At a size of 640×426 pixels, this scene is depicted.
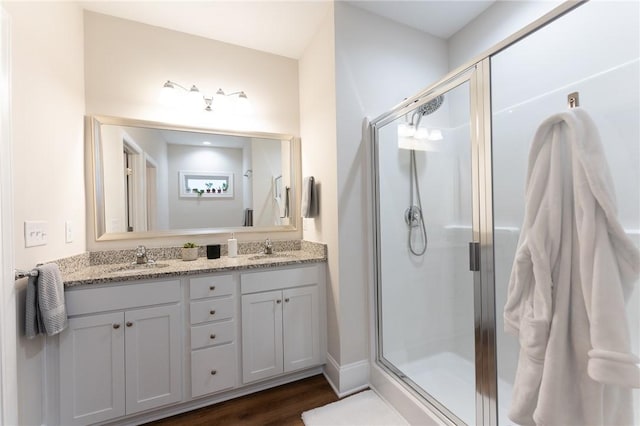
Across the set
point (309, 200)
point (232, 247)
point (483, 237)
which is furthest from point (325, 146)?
point (483, 237)

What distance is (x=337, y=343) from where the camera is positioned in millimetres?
1870

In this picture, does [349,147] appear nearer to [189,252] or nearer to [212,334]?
[189,252]

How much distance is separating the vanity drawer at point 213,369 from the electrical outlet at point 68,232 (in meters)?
1.04

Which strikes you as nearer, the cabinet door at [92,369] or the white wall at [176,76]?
the cabinet door at [92,369]

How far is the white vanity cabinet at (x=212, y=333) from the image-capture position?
5.42ft

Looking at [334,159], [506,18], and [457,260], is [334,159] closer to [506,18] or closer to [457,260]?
[457,260]

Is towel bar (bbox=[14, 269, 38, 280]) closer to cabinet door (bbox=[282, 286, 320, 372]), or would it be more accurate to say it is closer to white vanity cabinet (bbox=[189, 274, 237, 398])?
white vanity cabinet (bbox=[189, 274, 237, 398])

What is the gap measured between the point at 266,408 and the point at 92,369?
1007mm

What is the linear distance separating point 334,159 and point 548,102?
1288mm

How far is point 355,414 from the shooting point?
161cm

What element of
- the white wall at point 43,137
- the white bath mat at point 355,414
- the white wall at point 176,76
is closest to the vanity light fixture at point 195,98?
the white wall at point 176,76

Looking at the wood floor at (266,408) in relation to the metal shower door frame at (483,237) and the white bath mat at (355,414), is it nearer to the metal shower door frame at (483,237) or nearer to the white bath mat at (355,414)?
the white bath mat at (355,414)

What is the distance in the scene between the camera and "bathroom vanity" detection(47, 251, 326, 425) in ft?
4.68

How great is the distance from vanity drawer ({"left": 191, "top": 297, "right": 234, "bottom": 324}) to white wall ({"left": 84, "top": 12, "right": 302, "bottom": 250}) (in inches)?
25.6
